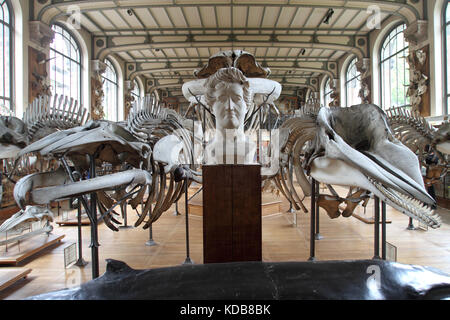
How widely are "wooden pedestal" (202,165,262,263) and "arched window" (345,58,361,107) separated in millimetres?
11304

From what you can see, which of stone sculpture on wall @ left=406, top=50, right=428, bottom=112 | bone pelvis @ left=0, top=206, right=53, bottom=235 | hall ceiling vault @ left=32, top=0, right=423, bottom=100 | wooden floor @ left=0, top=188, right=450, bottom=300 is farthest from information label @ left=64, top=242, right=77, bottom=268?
stone sculpture on wall @ left=406, top=50, right=428, bottom=112

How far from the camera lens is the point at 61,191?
148cm

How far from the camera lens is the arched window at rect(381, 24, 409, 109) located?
9.18 m

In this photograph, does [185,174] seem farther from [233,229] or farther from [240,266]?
[240,266]

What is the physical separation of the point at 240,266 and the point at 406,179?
0.97 m

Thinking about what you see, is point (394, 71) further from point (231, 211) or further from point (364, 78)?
point (231, 211)

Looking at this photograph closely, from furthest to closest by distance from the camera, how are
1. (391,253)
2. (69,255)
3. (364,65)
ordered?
(364,65), (69,255), (391,253)

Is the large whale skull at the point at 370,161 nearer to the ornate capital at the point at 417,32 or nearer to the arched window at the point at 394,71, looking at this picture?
the ornate capital at the point at 417,32

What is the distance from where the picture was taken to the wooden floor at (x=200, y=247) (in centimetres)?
296

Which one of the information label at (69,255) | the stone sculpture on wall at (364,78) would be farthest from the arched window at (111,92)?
the stone sculpture on wall at (364,78)

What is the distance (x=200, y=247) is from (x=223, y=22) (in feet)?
28.9

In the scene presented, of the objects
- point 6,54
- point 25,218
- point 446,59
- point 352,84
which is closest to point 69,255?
point 25,218

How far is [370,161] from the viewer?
1436 mm
